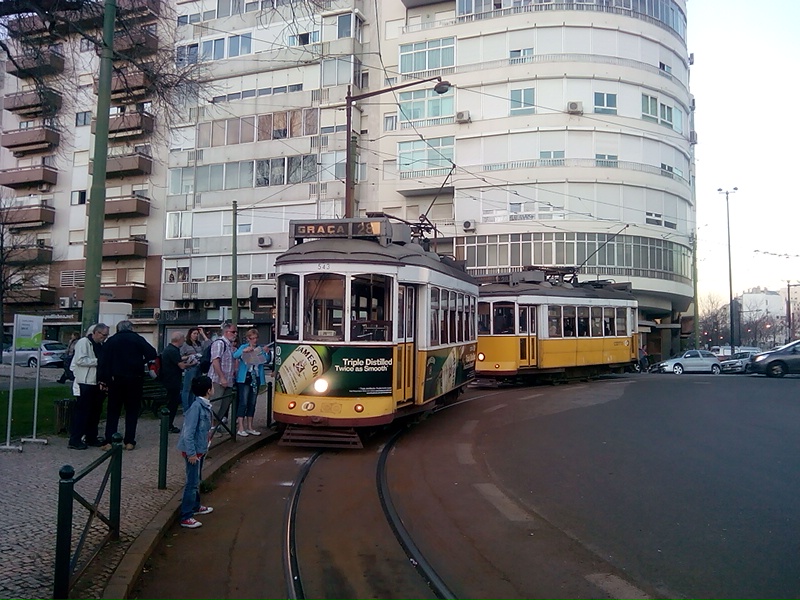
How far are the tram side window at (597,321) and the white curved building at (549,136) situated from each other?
41.1 feet

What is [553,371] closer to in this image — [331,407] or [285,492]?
[331,407]

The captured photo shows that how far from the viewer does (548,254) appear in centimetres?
3750

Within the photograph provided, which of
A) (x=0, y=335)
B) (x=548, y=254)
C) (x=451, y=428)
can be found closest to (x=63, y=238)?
(x=0, y=335)

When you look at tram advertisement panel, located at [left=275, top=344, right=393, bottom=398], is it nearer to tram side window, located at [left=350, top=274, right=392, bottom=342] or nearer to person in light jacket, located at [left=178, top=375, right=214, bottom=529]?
tram side window, located at [left=350, top=274, right=392, bottom=342]

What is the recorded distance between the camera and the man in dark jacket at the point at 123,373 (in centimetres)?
942

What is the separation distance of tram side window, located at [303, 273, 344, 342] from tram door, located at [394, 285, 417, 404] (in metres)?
0.98

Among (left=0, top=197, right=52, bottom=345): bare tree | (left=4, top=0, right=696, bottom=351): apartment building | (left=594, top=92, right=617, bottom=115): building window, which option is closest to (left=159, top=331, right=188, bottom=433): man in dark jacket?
(left=4, top=0, right=696, bottom=351): apartment building

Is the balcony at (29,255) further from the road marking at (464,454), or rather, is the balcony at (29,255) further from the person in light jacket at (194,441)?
the person in light jacket at (194,441)

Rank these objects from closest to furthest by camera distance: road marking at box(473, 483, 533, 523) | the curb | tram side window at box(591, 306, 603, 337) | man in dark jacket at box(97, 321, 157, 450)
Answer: the curb < road marking at box(473, 483, 533, 523) < man in dark jacket at box(97, 321, 157, 450) < tram side window at box(591, 306, 603, 337)

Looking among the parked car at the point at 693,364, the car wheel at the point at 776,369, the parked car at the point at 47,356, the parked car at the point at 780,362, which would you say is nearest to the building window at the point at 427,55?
the parked car at the point at 693,364

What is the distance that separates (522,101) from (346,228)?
1153 inches

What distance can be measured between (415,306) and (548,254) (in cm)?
2716

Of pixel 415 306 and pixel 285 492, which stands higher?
pixel 415 306

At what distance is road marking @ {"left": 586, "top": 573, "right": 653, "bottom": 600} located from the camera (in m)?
5.00
